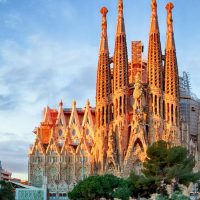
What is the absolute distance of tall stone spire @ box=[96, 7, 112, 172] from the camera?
46.2 m

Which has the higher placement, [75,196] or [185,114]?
[185,114]

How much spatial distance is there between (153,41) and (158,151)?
1755 cm

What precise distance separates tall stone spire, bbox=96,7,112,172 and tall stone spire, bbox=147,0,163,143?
11.9ft

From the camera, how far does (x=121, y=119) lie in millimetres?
45594

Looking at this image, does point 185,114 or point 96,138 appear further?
point 185,114

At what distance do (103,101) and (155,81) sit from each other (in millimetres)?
4693

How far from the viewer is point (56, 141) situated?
4984 cm

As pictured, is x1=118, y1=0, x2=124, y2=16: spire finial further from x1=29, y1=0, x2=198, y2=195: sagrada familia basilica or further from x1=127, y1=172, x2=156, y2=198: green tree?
x1=127, y1=172, x2=156, y2=198: green tree

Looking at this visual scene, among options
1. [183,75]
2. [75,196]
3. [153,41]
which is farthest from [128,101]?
[75,196]

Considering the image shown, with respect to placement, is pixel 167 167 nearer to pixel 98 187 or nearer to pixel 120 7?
pixel 98 187

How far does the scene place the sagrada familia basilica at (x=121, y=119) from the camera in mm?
45094

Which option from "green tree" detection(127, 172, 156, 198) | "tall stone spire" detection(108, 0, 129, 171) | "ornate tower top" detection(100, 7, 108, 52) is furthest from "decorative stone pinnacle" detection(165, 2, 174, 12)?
"green tree" detection(127, 172, 156, 198)

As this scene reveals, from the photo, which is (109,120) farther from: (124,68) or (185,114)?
(185,114)

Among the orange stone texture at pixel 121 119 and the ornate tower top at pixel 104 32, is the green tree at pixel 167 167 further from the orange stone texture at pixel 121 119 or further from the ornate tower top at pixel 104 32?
the ornate tower top at pixel 104 32
